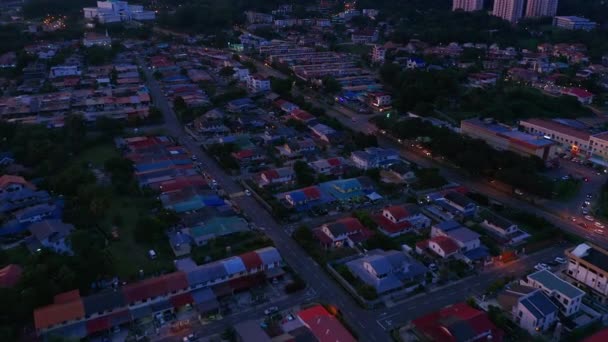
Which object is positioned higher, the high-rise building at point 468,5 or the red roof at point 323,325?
the high-rise building at point 468,5

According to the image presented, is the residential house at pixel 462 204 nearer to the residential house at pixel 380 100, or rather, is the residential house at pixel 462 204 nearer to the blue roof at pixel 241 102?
Answer: the residential house at pixel 380 100

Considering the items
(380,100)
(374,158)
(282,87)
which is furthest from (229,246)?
(380,100)

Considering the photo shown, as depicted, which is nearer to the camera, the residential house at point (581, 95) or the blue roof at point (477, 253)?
the blue roof at point (477, 253)

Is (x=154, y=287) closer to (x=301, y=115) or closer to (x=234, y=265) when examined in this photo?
(x=234, y=265)

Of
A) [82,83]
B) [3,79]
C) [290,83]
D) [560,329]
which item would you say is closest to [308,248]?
[560,329]

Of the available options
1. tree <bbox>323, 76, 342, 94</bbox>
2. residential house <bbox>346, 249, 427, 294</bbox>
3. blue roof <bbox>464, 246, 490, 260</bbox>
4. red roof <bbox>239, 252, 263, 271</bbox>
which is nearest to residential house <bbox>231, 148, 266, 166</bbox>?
red roof <bbox>239, 252, 263, 271</bbox>

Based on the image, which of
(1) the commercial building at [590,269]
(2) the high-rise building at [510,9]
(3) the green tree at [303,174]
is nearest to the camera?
(1) the commercial building at [590,269]

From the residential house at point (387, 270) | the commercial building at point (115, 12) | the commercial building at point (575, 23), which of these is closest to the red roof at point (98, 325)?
the residential house at point (387, 270)
